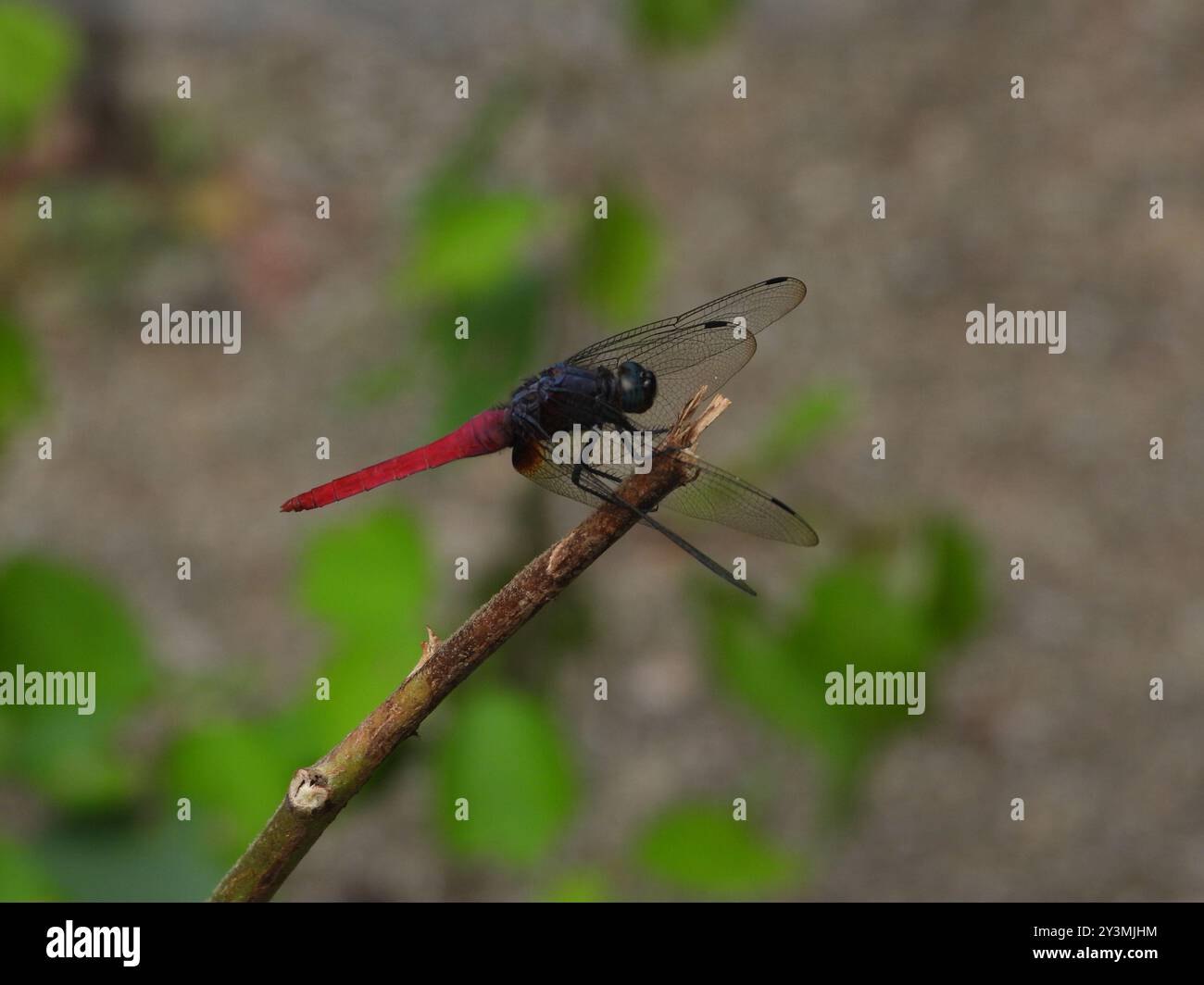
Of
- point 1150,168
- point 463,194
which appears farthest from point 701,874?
point 1150,168

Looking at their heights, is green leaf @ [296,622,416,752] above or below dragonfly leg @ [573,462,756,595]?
below

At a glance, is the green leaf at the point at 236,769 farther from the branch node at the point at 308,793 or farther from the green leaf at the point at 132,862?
the branch node at the point at 308,793

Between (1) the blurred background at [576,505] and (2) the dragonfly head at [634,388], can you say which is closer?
(2) the dragonfly head at [634,388]

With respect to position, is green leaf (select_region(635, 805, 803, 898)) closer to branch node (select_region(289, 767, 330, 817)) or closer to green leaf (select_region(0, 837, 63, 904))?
green leaf (select_region(0, 837, 63, 904))

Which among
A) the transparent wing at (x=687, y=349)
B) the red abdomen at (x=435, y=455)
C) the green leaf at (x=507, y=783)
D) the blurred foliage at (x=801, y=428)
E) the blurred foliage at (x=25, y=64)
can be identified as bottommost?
the green leaf at (x=507, y=783)

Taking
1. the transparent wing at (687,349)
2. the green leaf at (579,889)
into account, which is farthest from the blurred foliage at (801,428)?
the green leaf at (579,889)

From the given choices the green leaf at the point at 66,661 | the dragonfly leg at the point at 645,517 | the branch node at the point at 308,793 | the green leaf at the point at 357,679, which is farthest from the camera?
the green leaf at the point at 66,661

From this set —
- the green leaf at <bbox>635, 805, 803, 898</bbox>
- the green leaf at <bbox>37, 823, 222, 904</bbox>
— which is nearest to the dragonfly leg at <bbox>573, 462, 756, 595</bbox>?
the green leaf at <bbox>635, 805, 803, 898</bbox>
